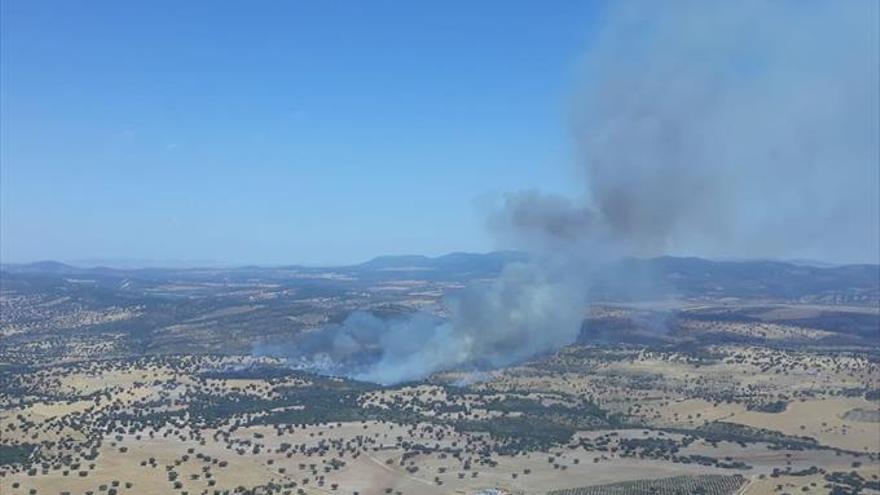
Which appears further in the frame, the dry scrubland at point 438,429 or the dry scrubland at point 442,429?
the dry scrubland at point 438,429

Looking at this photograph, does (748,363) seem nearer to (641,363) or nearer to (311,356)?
(641,363)

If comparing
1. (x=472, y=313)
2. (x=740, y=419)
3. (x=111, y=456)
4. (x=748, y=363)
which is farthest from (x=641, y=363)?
(x=111, y=456)

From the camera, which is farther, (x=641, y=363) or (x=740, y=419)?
(x=641, y=363)

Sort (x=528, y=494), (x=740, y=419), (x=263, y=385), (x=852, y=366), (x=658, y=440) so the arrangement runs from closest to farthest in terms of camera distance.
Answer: (x=528, y=494) → (x=658, y=440) → (x=740, y=419) → (x=263, y=385) → (x=852, y=366)

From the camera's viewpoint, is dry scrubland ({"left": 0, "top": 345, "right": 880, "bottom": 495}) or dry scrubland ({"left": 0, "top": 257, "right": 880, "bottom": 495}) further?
dry scrubland ({"left": 0, "top": 345, "right": 880, "bottom": 495})

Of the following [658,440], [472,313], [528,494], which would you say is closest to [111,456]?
[528,494]

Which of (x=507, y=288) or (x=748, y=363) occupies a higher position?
(x=507, y=288)

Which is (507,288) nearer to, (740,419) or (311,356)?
(311,356)

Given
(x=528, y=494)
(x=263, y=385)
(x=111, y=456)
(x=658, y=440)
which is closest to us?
(x=528, y=494)

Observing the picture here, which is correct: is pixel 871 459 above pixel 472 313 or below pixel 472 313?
below
